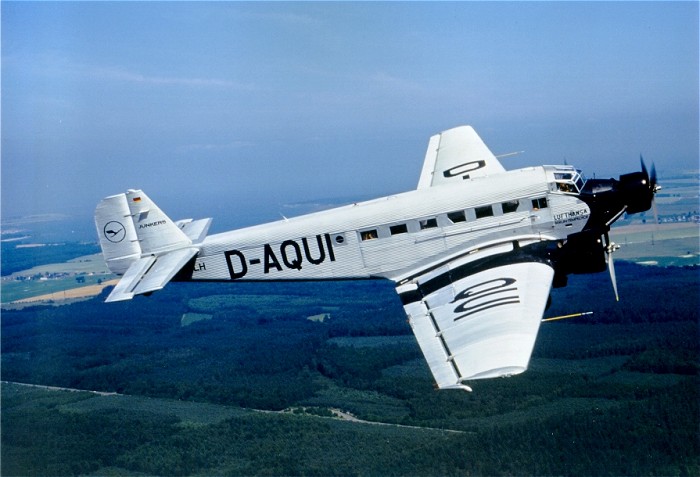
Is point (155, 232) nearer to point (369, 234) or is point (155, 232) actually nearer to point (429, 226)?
point (369, 234)

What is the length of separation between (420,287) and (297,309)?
111292 millimetres

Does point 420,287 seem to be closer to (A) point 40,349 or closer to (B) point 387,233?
(B) point 387,233

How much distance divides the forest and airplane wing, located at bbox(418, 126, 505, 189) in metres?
46.9

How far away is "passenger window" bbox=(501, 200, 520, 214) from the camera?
2922 centimetres

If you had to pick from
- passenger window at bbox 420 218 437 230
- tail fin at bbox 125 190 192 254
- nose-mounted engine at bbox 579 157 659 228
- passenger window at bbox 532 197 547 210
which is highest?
tail fin at bbox 125 190 192 254

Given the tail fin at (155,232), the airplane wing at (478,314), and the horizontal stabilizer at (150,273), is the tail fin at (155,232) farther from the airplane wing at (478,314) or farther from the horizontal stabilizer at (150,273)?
the airplane wing at (478,314)

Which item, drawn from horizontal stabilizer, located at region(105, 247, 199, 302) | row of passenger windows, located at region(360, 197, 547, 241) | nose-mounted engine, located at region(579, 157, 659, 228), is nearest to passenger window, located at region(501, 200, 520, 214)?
row of passenger windows, located at region(360, 197, 547, 241)

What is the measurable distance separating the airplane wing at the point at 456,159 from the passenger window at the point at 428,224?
5021mm

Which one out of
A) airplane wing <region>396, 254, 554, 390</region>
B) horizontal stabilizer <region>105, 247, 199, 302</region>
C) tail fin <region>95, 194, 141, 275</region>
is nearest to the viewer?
airplane wing <region>396, 254, 554, 390</region>

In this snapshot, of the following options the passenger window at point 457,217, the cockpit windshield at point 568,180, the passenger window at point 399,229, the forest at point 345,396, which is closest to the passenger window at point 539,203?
the cockpit windshield at point 568,180

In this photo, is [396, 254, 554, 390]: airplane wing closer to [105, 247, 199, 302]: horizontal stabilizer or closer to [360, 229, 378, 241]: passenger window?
[360, 229, 378, 241]: passenger window

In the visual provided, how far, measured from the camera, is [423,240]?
96.3 ft

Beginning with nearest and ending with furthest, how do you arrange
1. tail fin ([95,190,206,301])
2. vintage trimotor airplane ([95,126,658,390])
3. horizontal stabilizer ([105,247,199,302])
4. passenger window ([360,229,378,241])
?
horizontal stabilizer ([105,247,199,302]), vintage trimotor airplane ([95,126,658,390]), passenger window ([360,229,378,241]), tail fin ([95,190,206,301])

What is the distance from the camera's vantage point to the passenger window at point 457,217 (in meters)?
29.2
